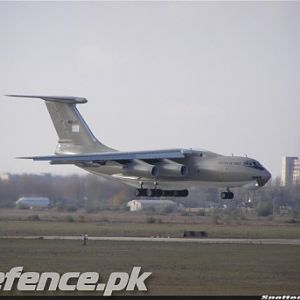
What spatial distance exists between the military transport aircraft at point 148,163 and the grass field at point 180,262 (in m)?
5.50

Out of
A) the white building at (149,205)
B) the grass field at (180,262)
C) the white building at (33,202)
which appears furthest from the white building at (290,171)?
the grass field at (180,262)

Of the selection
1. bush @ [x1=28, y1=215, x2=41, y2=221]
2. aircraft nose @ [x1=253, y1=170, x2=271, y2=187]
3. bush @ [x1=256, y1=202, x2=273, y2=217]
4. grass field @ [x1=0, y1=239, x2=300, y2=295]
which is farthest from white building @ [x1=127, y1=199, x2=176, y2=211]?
grass field @ [x1=0, y1=239, x2=300, y2=295]

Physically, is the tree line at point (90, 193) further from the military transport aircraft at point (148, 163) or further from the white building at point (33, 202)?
the military transport aircraft at point (148, 163)

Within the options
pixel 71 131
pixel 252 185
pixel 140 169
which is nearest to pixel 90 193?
pixel 71 131

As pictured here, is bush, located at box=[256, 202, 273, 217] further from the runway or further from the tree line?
the runway

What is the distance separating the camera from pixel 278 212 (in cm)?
6531

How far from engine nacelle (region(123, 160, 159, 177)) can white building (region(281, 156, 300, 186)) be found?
2261cm

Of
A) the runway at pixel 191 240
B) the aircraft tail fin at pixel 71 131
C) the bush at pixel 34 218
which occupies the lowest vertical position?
the bush at pixel 34 218

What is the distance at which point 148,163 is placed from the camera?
46688mm

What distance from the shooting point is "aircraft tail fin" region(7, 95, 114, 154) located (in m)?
48.3

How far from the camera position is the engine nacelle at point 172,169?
45.7 metres

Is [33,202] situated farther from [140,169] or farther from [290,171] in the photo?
[140,169]

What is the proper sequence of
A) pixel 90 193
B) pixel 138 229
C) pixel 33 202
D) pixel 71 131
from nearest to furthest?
pixel 71 131 → pixel 138 229 → pixel 90 193 → pixel 33 202

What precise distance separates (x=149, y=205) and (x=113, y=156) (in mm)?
25135
